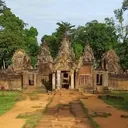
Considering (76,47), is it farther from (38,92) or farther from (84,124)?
(84,124)

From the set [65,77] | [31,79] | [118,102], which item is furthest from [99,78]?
[118,102]

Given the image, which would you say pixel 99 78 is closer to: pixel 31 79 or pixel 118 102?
pixel 31 79

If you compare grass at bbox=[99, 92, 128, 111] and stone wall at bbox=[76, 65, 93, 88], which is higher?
stone wall at bbox=[76, 65, 93, 88]

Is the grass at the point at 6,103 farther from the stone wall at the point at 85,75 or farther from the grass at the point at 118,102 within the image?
the stone wall at the point at 85,75

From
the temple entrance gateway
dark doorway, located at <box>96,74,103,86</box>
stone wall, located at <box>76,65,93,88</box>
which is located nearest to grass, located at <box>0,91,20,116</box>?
the temple entrance gateway

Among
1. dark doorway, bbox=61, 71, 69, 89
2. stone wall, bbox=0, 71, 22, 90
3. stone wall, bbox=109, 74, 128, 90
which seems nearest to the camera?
dark doorway, bbox=61, 71, 69, 89

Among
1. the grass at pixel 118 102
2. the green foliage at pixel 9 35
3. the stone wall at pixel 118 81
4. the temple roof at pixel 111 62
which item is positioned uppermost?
the green foliage at pixel 9 35

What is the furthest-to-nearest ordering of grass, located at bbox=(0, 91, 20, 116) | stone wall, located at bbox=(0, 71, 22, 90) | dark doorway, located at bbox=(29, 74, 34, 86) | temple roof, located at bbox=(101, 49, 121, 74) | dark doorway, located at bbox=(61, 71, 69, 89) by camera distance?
temple roof, located at bbox=(101, 49, 121, 74) → dark doorway, located at bbox=(29, 74, 34, 86) → stone wall, located at bbox=(0, 71, 22, 90) → dark doorway, located at bbox=(61, 71, 69, 89) → grass, located at bbox=(0, 91, 20, 116)

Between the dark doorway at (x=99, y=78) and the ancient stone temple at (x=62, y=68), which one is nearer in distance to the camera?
the ancient stone temple at (x=62, y=68)

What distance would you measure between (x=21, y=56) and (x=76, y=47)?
2435 centimetres

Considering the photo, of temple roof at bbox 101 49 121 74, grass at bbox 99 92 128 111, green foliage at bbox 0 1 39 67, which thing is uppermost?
green foliage at bbox 0 1 39 67

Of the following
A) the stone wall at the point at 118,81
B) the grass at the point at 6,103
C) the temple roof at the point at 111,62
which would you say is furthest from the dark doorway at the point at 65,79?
the temple roof at the point at 111,62

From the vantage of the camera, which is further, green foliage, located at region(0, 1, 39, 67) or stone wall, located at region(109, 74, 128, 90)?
green foliage, located at region(0, 1, 39, 67)

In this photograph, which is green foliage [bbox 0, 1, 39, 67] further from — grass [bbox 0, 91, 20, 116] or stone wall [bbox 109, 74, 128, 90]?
grass [bbox 0, 91, 20, 116]
